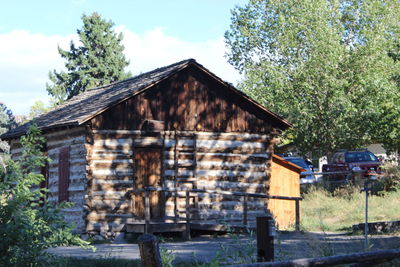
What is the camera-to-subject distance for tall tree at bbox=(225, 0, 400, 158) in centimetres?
3488

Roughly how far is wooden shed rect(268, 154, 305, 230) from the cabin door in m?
4.20

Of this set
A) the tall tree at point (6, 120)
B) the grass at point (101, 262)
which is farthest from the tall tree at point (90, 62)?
the grass at point (101, 262)

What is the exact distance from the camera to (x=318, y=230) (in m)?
18.5

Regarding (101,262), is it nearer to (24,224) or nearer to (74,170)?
(24,224)

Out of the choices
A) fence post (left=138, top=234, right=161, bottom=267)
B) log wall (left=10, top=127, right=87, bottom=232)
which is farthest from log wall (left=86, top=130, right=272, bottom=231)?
fence post (left=138, top=234, right=161, bottom=267)

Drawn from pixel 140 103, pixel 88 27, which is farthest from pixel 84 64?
pixel 140 103

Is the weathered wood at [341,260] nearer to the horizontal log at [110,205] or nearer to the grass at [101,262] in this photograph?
the grass at [101,262]

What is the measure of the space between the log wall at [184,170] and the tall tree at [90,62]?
33954mm

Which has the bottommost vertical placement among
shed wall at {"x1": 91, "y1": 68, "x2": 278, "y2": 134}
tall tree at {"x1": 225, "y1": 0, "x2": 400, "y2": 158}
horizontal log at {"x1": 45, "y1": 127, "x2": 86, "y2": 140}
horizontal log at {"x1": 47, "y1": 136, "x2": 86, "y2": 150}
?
horizontal log at {"x1": 47, "y1": 136, "x2": 86, "y2": 150}

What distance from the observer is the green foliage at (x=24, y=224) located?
847 cm

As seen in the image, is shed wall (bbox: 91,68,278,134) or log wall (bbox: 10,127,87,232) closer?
log wall (bbox: 10,127,87,232)

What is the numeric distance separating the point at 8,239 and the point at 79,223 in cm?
1021

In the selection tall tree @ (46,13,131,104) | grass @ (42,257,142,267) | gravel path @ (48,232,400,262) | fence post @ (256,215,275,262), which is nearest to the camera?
fence post @ (256,215,275,262)

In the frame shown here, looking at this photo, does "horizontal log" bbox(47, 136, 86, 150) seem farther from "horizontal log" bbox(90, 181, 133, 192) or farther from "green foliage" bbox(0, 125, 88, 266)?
"green foliage" bbox(0, 125, 88, 266)
